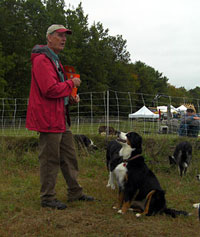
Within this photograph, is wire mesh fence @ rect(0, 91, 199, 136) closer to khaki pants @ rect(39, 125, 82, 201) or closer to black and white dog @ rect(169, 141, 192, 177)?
black and white dog @ rect(169, 141, 192, 177)

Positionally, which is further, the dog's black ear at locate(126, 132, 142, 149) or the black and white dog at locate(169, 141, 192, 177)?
the black and white dog at locate(169, 141, 192, 177)

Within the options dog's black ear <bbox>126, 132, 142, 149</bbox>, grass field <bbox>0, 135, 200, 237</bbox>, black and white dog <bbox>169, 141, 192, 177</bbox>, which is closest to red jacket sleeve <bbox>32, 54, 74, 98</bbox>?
dog's black ear <bbox>126, 132, 142, 149</bbox>

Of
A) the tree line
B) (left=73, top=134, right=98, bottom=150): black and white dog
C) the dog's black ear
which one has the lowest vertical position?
(left=73, top=134, right=98, bottom=150): black and white dog

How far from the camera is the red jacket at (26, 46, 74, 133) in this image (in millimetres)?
3332

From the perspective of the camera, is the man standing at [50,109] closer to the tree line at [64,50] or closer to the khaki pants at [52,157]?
the khaki pants at [52,157]

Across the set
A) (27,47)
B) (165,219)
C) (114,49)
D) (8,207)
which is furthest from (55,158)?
(114,49)

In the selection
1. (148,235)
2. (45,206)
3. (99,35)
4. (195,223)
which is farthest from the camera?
(99,35)

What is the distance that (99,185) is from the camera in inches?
199

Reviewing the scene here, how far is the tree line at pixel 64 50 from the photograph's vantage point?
95.5 ft

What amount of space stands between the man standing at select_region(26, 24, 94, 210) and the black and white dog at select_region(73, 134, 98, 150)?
3.17 metres

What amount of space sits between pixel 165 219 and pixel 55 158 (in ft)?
5.10

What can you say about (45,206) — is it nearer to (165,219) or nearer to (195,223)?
(165,219)

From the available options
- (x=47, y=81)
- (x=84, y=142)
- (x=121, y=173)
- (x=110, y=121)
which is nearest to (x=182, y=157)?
(x=84, y=142)

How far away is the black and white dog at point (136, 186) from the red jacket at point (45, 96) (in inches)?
41.7
